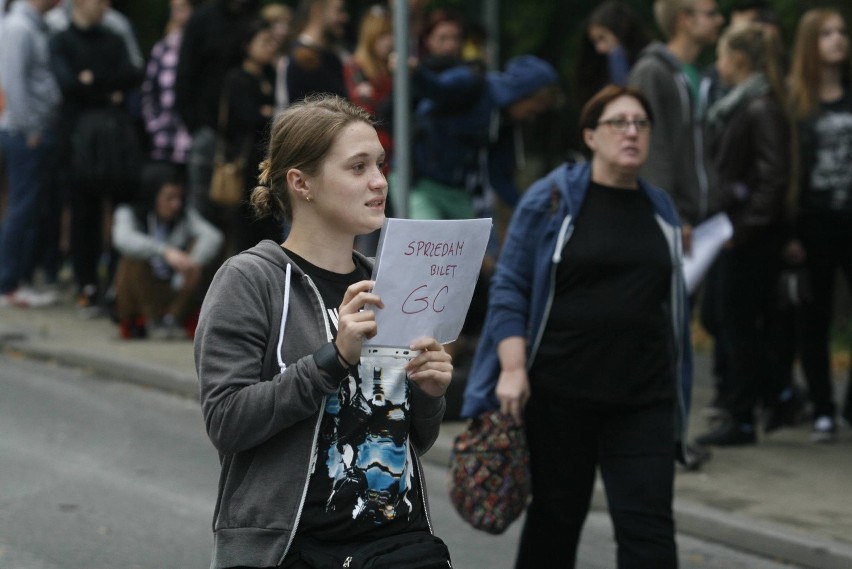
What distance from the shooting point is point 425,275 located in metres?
3.26

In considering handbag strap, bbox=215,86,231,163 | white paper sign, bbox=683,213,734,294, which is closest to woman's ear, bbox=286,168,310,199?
white paper sign, bbox=683,213,734,294

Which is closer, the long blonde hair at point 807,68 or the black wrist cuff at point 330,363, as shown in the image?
the black wrist cuff at point 330,363

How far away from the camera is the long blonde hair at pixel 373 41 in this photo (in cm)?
997

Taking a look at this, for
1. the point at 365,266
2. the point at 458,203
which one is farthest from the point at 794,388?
the point at 365,266

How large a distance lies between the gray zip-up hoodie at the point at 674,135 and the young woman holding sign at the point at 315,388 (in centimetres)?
425

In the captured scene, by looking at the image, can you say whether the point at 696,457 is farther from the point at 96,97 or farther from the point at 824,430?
the point at 96,97

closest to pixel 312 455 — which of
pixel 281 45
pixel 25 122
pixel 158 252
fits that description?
pixel 158 252

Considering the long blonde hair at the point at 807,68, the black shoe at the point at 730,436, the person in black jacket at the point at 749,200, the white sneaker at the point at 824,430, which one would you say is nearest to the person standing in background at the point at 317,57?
the person in black jacket at the point at 749,200

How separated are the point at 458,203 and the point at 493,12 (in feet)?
17.7

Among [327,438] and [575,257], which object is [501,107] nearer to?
[575,257]

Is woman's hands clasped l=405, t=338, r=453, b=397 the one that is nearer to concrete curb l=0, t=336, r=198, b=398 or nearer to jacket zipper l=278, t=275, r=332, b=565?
jacket zipper l=278, t=275, r=332, b=565

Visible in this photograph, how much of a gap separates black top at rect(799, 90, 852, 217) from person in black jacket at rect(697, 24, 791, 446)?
0.59 feet

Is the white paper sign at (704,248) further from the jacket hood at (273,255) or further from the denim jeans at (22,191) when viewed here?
the denim jeans at (22,191)

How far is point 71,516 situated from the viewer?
688 centimetres
